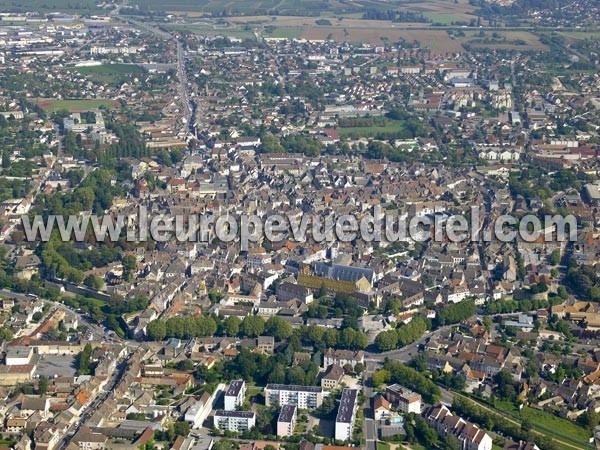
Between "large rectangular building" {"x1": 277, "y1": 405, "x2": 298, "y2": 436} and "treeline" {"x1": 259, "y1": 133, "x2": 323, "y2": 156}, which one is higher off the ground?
"large rectangular building" {"x1": 277, "y1": 405, "x2": 298, "y2": 436}

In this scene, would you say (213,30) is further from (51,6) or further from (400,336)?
(400,336)

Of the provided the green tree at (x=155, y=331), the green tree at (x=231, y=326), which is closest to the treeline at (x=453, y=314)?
the green tree at (x=231, y=326)

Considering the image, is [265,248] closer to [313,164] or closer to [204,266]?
[204,266]

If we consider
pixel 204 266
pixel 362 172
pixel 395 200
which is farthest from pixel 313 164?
pixel 204 266

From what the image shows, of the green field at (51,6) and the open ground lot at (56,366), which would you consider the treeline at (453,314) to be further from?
the green field at (51,6)

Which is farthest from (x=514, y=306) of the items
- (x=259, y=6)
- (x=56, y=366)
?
(x=259, y=6)

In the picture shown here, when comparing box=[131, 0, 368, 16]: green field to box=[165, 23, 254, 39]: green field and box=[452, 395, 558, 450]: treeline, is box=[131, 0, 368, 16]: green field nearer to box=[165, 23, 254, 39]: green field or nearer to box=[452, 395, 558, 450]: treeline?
box=[165, 23, 254, 39]: green field

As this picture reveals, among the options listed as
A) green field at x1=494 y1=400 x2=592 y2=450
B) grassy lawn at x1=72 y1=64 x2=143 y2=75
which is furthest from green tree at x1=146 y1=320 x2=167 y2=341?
grassy lawn at x1=72 y1=64 x2=143 y2=75
